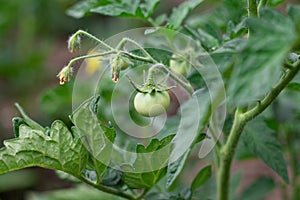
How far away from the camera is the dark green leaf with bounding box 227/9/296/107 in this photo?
Result: 2.19 feet

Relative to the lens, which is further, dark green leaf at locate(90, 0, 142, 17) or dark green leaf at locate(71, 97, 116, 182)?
dark green leaf at locate(90, 0, 142, 17)

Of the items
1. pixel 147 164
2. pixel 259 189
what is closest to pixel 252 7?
pixel 147 164

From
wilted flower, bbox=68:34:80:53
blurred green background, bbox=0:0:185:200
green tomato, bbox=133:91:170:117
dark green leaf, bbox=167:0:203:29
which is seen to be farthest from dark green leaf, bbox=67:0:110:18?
blurred green background, bbox=0:0:185:200

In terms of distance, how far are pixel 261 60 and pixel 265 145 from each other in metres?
0.58

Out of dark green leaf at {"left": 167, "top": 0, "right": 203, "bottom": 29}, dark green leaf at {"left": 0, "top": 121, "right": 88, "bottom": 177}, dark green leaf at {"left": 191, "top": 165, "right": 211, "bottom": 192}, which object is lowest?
dark green leaf at {"left": 191, "top": 165, "right": 211, "bottom": 192}

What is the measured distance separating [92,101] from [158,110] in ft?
0.37

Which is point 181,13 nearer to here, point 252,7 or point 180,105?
point 180,105

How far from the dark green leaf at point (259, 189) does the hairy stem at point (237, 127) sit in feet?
1.68

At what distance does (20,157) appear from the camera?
983 mm

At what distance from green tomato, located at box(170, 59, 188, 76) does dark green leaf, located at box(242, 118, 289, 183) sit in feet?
0.64

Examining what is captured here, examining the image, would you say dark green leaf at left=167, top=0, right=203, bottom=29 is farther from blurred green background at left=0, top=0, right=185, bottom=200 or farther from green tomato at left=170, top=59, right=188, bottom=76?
blurred green background at left=0, top=0, right=185, bottom=200

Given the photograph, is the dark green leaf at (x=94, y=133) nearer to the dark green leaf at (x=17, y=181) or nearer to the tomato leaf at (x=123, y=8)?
the tomato leaf at (x=123, y=8)

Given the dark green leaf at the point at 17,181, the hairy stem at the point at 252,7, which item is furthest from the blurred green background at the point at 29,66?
the hairy stem at the point at 252,7

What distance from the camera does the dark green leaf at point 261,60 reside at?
67 cm
